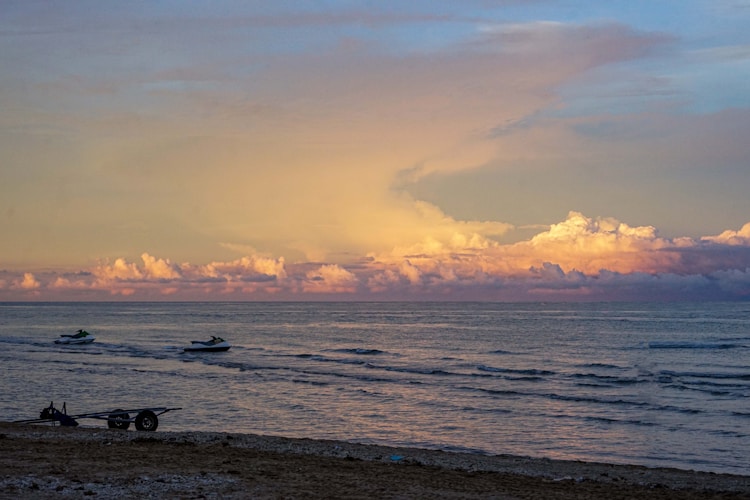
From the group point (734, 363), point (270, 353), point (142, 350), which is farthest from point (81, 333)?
point (734, 363)

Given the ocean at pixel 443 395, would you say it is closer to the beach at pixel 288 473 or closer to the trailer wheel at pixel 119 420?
the trailer wheel at pixel 119 420

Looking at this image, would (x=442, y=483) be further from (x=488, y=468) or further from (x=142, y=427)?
(x=142, y=427)

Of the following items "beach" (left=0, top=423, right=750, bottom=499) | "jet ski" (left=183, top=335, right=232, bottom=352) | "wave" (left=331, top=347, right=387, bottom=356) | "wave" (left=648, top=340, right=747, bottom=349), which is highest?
"beach" (left=0, top=423, right=750, bottom=499)

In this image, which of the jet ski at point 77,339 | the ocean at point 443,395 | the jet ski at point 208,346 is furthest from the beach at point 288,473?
the jet ski at point 77,339

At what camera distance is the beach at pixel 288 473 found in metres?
15.8

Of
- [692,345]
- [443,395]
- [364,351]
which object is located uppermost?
[443,395]

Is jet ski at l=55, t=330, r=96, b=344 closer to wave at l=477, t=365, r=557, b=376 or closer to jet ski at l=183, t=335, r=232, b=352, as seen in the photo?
jet ski at l=183, t=335, r=232, b=352

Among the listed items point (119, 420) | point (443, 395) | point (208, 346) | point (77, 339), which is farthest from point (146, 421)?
point (77, 339)

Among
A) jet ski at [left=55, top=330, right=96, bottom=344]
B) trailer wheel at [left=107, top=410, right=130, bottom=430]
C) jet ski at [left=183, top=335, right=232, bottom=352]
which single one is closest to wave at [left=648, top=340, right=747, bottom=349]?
jet ski at [left=183, top=335, right=232, bottom=352]

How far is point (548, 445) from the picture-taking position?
26750 millimetres

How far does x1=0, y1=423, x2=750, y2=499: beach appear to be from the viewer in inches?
623

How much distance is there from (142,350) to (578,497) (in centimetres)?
6528

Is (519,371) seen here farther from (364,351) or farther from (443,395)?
(364,351)

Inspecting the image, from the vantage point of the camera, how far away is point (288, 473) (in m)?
18.0
